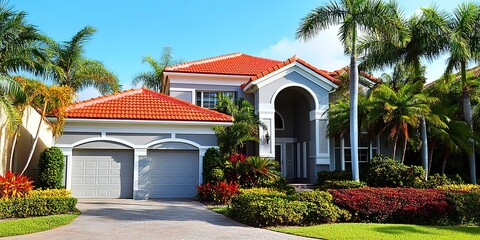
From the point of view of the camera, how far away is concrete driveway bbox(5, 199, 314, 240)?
9.98 m

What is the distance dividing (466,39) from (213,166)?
42.2 ft

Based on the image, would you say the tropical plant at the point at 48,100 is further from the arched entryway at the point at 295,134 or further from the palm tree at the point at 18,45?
the arched entryway at the point at 295,134

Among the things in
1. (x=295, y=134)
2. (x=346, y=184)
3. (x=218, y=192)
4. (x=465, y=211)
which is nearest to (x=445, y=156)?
(x=295, y=134)

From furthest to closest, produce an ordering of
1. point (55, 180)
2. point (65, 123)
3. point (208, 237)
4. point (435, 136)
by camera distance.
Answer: point (435, 136), point (65, 123), point (55, 180), point (208, 237)

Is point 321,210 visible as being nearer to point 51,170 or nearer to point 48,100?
point 51,170

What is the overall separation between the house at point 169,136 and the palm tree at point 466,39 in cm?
439

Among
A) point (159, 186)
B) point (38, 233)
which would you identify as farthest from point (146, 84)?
point (38, 233)

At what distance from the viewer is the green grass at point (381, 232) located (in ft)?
33.1

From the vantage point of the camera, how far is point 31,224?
1115cm

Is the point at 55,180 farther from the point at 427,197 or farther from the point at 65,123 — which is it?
the point at 427,197

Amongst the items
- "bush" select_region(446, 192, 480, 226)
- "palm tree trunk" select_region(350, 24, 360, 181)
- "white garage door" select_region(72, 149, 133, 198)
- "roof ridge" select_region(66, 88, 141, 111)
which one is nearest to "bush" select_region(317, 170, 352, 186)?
"palm tree trunk" select_region(350, 24, 360, 181)

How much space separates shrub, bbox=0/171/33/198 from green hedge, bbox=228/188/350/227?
697 cm

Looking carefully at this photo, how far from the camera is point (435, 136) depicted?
2123cm

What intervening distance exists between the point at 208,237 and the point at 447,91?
56.9ft
